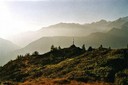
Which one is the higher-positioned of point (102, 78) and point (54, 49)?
point (54, 49)

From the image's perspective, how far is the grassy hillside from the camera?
65.6 m

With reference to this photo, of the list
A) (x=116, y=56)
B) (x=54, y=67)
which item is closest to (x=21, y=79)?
(x=54, y=67)

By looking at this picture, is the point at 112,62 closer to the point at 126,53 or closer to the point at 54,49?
the point at 126,53

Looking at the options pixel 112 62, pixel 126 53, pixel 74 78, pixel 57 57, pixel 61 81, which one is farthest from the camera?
pixel 57 57

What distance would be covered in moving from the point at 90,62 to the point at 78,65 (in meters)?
4.35

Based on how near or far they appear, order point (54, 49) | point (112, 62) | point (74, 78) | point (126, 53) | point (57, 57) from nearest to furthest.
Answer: point (74, 78)
point (112, 62)
point (126, 53)
point (57, 57)
point (54, 49)

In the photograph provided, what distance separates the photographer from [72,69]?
7900 cm

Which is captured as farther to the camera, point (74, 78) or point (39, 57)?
point (39, 57)

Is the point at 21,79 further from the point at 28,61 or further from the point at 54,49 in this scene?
the point at 54,49

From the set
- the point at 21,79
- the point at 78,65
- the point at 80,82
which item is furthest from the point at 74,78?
the point at 21,79

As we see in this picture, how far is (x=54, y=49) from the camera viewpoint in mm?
110562

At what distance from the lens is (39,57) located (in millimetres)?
107562

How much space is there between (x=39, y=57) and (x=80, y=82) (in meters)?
47.1

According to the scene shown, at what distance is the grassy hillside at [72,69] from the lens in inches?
2581
